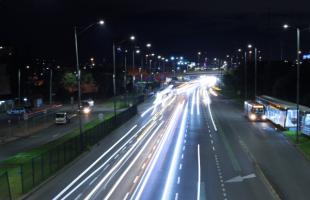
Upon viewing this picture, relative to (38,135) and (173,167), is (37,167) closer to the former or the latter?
(173,167)

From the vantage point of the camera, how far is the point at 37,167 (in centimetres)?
3180

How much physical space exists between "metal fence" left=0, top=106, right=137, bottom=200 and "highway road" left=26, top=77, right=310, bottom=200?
597 mm

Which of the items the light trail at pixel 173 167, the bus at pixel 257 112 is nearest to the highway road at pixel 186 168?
the light trail at pixel 173 167

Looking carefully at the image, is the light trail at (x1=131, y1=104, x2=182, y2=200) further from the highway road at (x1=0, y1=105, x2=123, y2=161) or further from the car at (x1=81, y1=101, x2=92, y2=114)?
the car at (x1=81, y1=101, x2=92, y2=114)

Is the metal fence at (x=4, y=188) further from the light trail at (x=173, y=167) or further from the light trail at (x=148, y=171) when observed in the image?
the light trail at (x=173, y=167)

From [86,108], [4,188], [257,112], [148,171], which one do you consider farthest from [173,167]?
[86,108]

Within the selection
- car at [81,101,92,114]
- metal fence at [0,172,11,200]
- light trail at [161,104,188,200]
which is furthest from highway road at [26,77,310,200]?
car at [81,101,92,114]

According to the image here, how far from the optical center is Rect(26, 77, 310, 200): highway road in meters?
27.5

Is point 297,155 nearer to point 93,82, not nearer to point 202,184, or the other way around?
point 202,184

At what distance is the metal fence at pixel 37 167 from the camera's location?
26.3 meters

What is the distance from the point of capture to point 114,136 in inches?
2143

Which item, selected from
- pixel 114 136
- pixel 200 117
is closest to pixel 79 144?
pixel 114 136

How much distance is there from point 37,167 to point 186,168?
9.08 metres

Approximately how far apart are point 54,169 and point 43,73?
107111 mm
